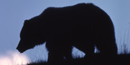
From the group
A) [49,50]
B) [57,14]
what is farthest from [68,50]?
[57,14]

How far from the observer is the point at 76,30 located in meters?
7.01

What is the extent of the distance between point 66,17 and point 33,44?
7.91 ft

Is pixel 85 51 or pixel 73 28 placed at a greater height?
pixel 73 28

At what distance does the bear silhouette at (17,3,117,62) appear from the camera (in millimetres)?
6727

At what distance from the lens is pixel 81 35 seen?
6.99 metres

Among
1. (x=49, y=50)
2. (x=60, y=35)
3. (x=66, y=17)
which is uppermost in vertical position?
(x=66, y=17)

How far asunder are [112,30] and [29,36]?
11.4ft

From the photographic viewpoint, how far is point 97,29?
6680mm

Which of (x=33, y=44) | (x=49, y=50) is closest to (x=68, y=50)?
(x=49, y=50)

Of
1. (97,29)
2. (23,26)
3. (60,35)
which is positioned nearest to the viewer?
(97,29)

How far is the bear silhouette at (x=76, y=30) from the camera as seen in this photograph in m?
6.73

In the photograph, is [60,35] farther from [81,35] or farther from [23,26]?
[23,26]

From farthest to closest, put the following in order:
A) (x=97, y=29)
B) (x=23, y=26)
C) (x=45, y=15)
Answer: (x=23, y=26), (x=45, y=15), (x=97, y=29)

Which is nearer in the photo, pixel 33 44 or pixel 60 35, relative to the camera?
pixel 60 35
